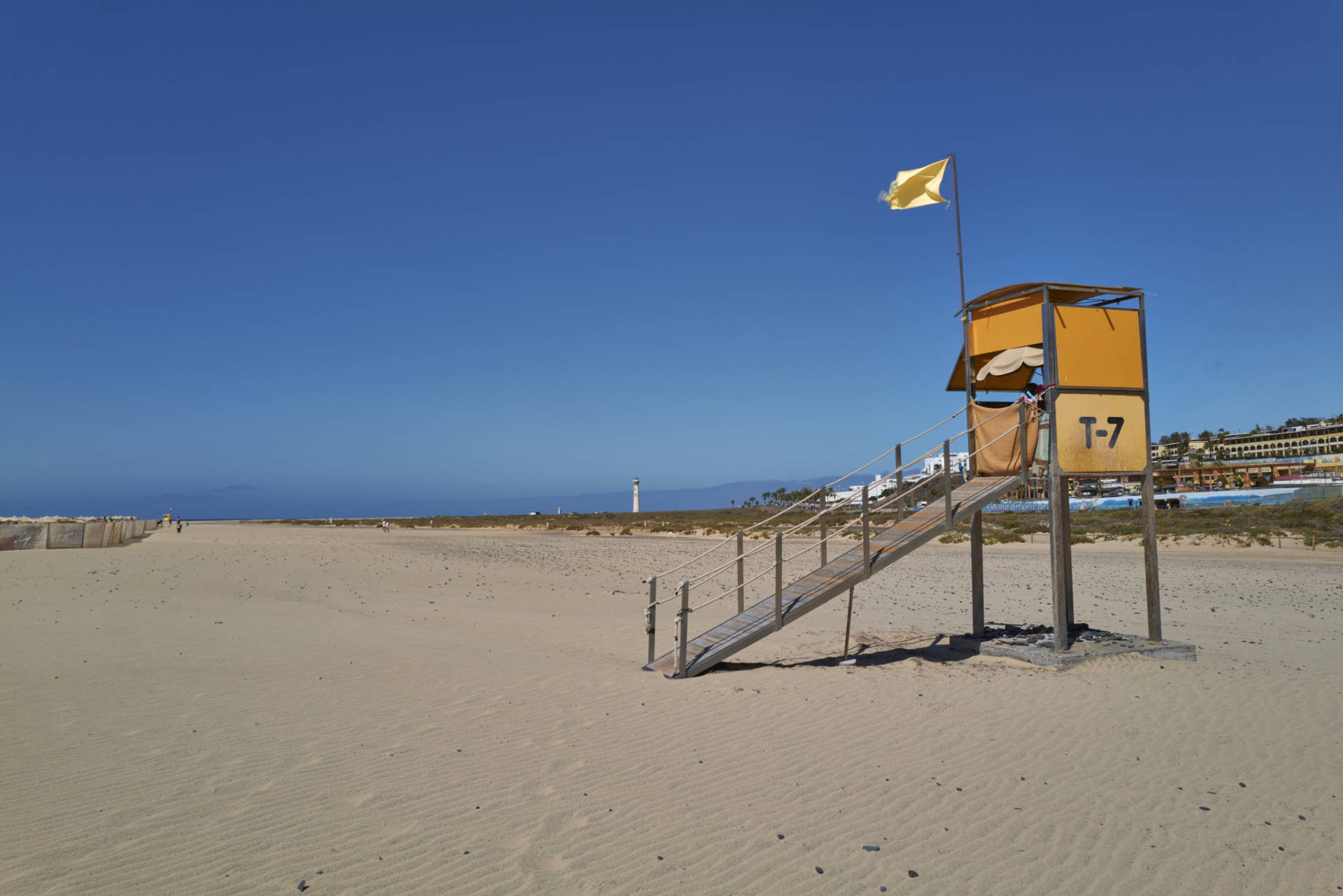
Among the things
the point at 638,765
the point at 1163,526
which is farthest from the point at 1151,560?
the point at 1163,526

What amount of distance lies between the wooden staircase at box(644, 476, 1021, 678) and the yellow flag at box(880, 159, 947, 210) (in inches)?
210

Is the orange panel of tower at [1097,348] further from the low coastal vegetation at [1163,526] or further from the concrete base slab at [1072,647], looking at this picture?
the low coastal vegetation at [1163,526]

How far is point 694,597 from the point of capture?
73.5 ft

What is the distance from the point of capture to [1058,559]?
38.7ft

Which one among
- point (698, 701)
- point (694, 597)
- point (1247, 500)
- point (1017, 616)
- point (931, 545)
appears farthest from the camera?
point (1247, 500)

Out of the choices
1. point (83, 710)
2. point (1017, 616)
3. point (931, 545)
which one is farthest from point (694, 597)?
point (931, 545)

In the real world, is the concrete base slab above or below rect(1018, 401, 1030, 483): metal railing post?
below

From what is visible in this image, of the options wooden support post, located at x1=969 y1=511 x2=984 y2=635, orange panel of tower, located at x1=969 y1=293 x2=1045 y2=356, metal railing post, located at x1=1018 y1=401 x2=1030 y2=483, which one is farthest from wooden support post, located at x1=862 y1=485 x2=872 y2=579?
orange panel of tower, located at x1=969 y1=293 x2=1045 y2=356

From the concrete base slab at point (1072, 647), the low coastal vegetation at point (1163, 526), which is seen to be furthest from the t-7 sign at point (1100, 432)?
the low coastal vegetation at point (1163, 526)

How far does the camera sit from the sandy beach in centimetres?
544

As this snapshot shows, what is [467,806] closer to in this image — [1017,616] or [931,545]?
[1017,616]

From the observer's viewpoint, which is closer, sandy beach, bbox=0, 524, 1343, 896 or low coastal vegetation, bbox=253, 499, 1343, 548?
sandy beach, bbox=0, 524, 1343, 896

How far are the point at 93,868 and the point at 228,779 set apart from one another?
1.51 meters

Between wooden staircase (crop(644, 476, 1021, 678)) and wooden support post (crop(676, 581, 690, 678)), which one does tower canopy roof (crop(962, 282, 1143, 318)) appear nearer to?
wooden staircase (crop(644, 476, 1021, 678))
